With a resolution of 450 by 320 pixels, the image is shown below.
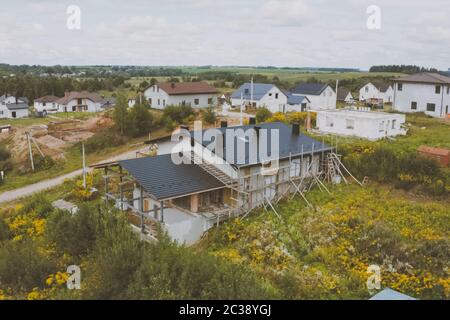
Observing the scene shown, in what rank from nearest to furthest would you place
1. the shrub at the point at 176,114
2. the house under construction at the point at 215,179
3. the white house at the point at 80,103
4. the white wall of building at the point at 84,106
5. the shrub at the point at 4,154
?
the house under construction at the point at 215,179, the shrub at the point at 4,154, the shrub at the point at 176,114, the white house at the point at 80,103, the white wall of building at the point at 84,106

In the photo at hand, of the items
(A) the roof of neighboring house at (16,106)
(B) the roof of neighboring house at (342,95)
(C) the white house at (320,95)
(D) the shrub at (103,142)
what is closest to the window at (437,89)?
(C) the white house at (320,95)

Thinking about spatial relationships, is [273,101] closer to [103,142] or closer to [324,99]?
[324,99]

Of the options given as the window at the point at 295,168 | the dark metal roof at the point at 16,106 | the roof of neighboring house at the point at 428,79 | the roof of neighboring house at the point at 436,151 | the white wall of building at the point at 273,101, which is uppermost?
the roof of neighboring house at the point at 428,79

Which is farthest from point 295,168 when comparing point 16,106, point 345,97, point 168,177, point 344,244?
point 16,106

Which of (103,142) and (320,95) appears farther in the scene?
(320,95)

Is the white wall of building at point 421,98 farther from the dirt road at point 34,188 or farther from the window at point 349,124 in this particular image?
the dirt road at point 34,188

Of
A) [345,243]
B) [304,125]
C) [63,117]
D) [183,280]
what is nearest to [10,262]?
[183,280]

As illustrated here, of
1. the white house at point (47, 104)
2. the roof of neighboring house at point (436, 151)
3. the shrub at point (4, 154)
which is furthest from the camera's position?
the white house at point (47, 104)
